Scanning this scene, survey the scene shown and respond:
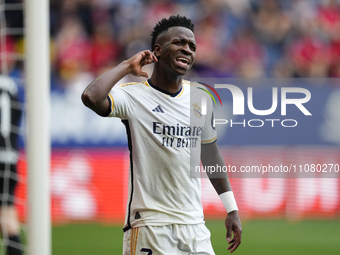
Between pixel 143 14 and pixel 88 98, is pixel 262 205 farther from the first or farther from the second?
pixel 88 98

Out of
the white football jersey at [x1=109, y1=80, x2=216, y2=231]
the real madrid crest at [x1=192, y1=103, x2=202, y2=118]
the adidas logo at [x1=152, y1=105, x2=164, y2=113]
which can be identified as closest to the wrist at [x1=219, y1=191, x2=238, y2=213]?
the white football jersey at [x1=109, y1=80, x2=216, y2=231]

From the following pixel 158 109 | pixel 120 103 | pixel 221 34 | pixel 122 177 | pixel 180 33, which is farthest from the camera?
pixel 221 34

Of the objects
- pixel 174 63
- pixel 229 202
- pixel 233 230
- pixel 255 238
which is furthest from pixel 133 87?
pixel 255 238

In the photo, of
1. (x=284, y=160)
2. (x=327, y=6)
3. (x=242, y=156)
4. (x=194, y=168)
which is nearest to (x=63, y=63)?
(x=242, y=156)

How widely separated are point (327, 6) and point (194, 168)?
8093 mm

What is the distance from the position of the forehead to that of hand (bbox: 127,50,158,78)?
0.22 meters

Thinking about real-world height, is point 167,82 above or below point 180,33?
below

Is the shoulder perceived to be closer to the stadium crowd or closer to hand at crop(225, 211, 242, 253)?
hand at crop(225, 211, 242, 253)

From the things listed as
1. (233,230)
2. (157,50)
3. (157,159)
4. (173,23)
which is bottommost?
(233,230)

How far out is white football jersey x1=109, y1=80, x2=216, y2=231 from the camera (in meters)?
3.08

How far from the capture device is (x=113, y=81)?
9.73 feet

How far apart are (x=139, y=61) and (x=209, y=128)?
723 mm

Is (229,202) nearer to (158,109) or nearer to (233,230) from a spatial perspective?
(233,230)

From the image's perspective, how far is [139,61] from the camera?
3.15 m
